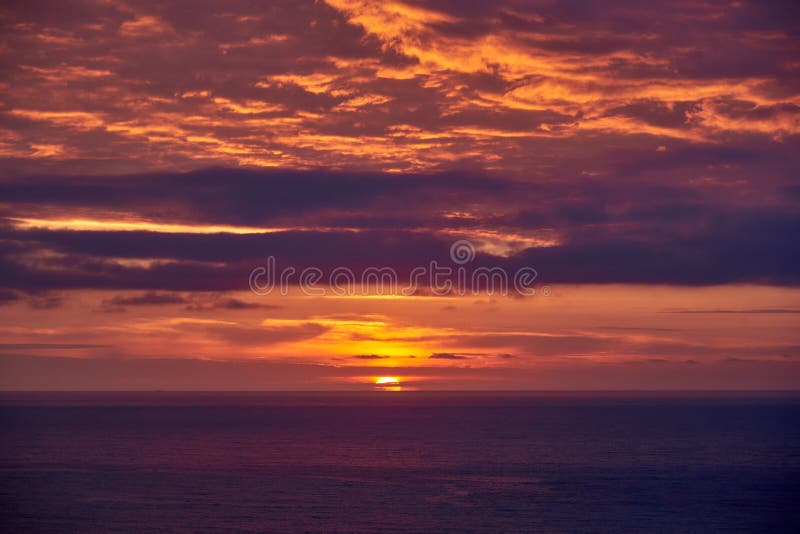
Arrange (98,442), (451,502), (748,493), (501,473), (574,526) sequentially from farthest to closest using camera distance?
1. (98,442)
2. (501,473)
3. (748,493)
4. (451,502)
5. (574,526)

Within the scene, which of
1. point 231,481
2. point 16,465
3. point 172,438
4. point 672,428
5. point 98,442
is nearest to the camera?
point 231,481

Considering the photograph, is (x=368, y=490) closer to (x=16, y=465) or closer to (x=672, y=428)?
(x=16, y=465)

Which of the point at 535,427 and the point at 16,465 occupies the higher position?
the point at 16,465

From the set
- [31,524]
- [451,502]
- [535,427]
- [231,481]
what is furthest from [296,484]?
[535,427]

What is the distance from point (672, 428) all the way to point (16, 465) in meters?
130

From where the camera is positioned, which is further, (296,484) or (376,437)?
(376,437)

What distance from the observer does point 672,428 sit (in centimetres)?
18288

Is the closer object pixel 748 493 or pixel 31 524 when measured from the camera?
pixel 31 524

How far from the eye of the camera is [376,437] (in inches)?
6211

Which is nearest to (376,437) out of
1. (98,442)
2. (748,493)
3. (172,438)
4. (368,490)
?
(172,438)

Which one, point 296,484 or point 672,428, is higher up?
point 296,484

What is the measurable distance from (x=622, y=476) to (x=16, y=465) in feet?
244

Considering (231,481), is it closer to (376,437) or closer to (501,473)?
(501,473)

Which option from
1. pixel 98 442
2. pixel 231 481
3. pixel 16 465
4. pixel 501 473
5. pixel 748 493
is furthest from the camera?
pixel 98 442
